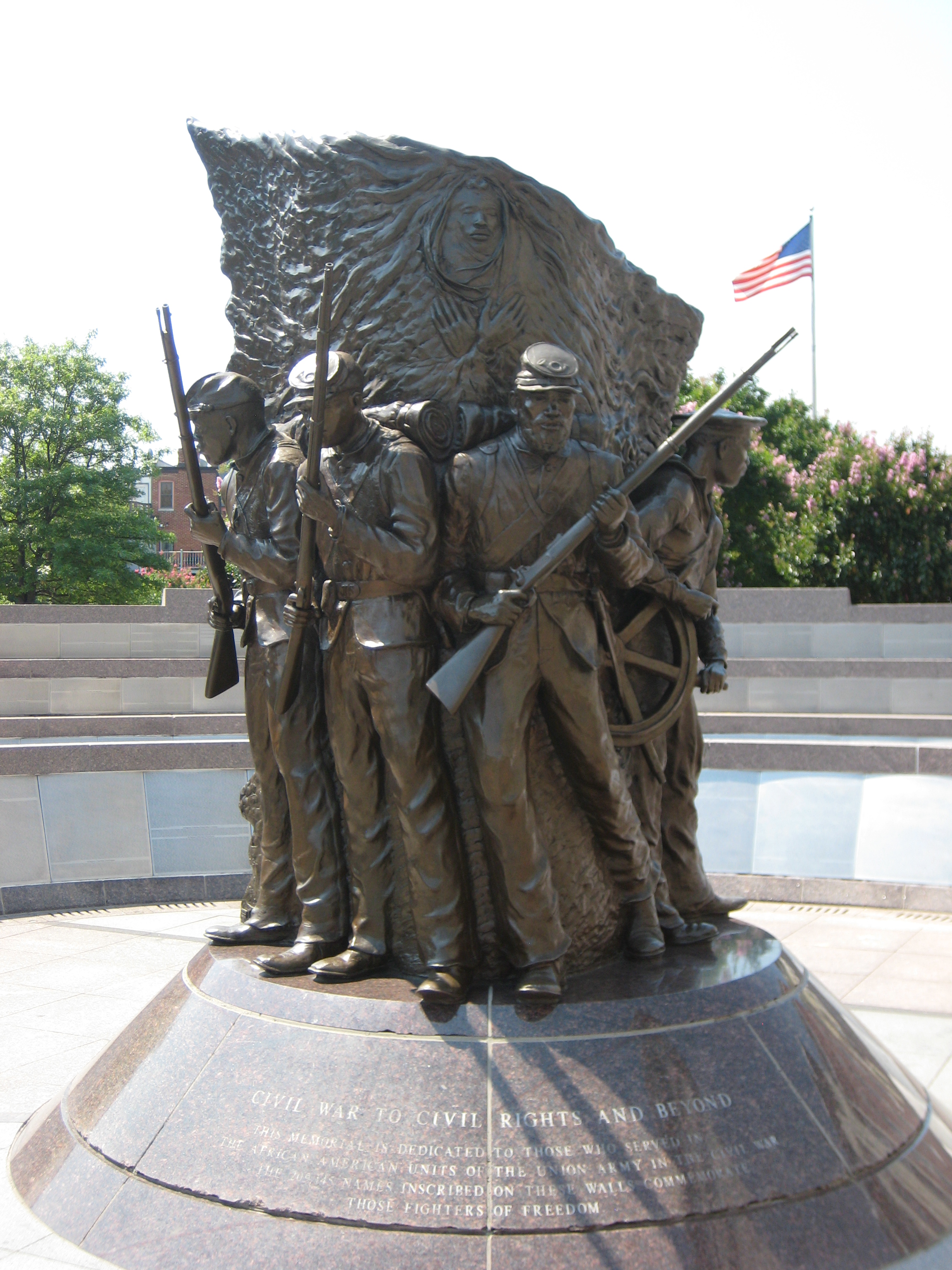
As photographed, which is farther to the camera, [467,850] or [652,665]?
[652,665]

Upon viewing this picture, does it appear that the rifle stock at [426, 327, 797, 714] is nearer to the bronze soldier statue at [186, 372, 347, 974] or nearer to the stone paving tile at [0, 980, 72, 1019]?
the bronze soldier statue at [186, 372, 347, 974]

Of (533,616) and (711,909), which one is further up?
(533,616)

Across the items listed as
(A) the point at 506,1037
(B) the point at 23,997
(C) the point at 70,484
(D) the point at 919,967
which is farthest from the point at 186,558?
(A) the point at 506,1037

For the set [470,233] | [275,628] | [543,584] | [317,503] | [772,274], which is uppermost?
[772,274]

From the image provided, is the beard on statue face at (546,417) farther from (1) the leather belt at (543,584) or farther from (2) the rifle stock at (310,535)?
(2) the rifle stock at (310,535)

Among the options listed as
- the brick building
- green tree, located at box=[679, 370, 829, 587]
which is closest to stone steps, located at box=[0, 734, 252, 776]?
green tree, located at box=[679, 370, 829, 587]

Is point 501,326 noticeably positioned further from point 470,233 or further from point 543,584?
point 543,584

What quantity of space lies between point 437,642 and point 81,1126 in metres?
2.16

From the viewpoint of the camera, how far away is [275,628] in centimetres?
454

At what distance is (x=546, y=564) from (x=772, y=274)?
1930 centimetres

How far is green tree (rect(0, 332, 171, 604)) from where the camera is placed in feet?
98.7

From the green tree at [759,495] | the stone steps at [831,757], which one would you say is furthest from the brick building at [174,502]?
the stone steps at [831,757]

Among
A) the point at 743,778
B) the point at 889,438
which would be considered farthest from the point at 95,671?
the point at 889,438

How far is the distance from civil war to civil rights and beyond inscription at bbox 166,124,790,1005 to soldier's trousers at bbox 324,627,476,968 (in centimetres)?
1
